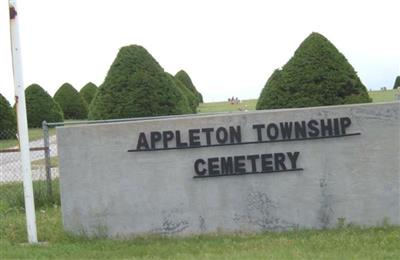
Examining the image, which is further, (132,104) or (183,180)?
(132,104)

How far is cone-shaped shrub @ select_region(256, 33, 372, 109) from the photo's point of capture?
1265 centimetres

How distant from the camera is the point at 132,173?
9.11 metres

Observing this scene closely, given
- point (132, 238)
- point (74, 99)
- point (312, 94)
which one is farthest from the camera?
point (74, 99)

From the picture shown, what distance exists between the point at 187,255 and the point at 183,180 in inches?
63.9

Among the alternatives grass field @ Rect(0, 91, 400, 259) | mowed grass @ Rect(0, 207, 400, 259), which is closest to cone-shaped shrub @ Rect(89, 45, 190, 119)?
grass field @ Rect(0, 91, 400, 259)

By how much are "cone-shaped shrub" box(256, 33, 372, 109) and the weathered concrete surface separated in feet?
11.8

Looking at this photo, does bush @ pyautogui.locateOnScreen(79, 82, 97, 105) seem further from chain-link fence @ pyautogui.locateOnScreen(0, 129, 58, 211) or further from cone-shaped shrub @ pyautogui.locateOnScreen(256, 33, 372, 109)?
cone-shaped shrub @ pyautogui.locateOnScreen(256, 33, 372, 109)

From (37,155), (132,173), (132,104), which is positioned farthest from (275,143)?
(37,155)

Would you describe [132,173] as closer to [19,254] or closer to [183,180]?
[183,180]

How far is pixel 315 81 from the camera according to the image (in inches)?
502

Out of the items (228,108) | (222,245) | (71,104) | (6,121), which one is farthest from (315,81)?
(71,104)

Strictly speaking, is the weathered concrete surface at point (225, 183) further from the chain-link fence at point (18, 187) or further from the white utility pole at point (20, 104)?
the chain-link fence at point (18, 187)

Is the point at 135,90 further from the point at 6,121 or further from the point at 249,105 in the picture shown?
the point at 249,105

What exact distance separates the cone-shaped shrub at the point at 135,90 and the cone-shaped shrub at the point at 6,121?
18.8 meters
